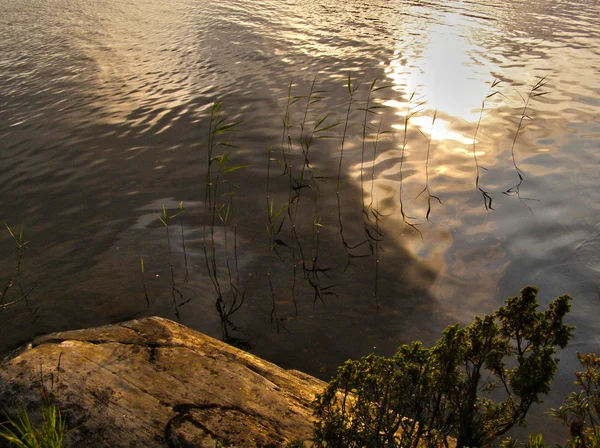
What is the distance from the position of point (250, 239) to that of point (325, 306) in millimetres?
1372

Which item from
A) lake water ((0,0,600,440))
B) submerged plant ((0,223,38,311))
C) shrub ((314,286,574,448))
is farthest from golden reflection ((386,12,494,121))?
submerged plant ((0,223,38,311))

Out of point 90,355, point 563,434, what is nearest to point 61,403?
point 90,355

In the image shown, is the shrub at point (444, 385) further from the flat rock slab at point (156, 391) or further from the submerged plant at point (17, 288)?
the submerged plant at point (17, 288)

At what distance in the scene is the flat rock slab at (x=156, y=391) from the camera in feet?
8.30

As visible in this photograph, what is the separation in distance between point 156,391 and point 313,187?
13.6 ft

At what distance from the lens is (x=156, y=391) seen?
2.75 metres

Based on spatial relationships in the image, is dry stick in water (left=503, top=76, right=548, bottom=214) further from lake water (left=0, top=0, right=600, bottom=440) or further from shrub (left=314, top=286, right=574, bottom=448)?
shrub (left=314, top=286, right=574, bottom=448)

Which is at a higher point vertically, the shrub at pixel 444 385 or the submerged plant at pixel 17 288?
the shrub at pixel 444 385

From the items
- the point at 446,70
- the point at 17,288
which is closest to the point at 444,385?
the point at 17,288

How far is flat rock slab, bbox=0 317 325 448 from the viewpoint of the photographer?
2531 millimetres

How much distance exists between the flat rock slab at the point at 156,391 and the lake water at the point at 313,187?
1117mm

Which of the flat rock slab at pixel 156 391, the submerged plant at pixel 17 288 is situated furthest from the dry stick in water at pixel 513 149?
the submerged plant at pixel 17 288

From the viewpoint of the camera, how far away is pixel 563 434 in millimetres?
3281

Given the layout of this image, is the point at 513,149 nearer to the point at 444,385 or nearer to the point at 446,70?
the point at 446,70
